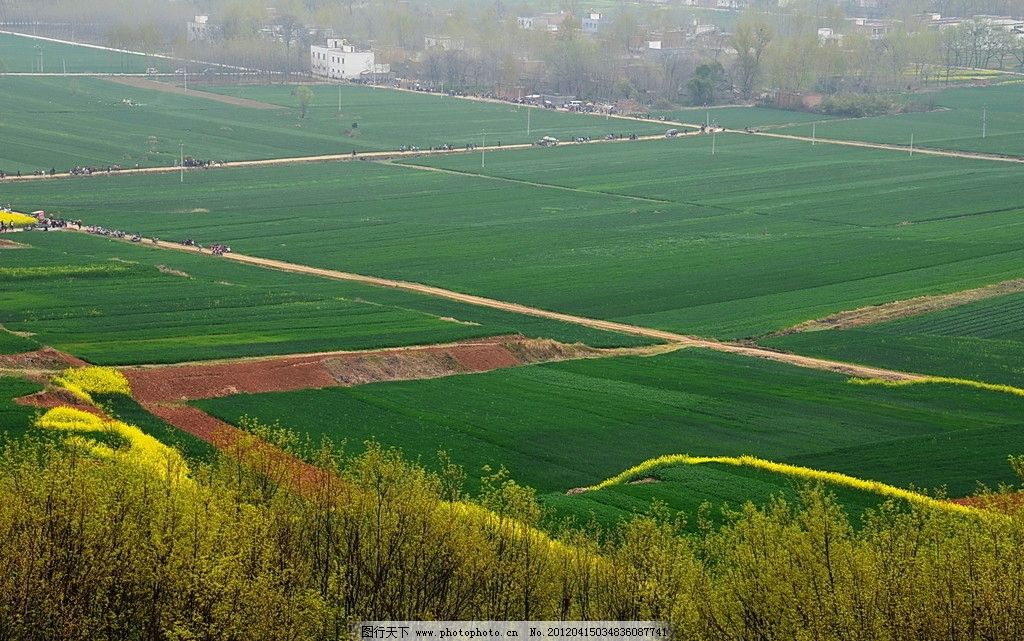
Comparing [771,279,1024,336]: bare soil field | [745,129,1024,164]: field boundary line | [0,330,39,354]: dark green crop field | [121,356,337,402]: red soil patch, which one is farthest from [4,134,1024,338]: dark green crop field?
[0,330,39,354]: dark green crop field

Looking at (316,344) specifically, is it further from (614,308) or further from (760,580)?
(760,580)

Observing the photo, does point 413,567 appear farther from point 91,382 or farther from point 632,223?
point 632,223

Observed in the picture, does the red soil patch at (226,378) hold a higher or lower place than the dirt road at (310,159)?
lower

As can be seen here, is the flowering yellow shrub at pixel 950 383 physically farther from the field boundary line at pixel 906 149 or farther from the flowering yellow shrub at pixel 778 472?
the field boundary line at pixel 906 149

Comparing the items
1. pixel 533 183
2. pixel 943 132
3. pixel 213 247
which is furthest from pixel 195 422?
pixel 943 132

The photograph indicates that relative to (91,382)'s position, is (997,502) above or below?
above

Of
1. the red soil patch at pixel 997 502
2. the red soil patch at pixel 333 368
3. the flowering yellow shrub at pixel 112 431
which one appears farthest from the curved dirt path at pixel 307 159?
the red soil patch at pixel 997 502
